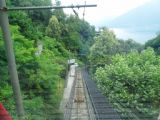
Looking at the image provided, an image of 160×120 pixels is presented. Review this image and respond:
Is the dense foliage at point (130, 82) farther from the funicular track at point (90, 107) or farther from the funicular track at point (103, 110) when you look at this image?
the funicular track at point (103, 110)

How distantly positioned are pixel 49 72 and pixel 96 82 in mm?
6906

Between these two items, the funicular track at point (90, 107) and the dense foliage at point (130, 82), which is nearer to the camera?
the funicular track at point (90, 107)

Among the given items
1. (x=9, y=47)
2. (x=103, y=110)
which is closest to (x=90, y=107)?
(x=103, y=110)

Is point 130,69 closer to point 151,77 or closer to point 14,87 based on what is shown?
point 151,77

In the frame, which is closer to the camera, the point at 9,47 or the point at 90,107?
the point at 9,47

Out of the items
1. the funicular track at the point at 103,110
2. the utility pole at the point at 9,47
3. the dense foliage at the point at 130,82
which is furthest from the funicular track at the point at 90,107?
the utility pole at the point at 9,47

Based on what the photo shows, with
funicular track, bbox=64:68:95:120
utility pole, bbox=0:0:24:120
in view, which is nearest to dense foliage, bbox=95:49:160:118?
funicular track, bbox=64:68:95:120

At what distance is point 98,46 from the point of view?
46.5m

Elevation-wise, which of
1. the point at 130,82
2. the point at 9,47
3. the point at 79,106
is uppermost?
the point at 9,47

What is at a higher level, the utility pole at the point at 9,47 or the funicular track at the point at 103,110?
the utility pole at the point at 9,47

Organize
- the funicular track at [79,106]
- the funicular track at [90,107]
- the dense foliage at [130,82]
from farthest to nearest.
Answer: the dense foliage at [130,82] → the funicular track at [79,106] → the funicular track at [90,107]

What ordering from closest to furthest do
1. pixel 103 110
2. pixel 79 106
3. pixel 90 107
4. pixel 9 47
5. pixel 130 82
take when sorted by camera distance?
pixel 9 47 → pixel 103 110 → pixel 90 107 → pixel 79 106 → pixel 130 82

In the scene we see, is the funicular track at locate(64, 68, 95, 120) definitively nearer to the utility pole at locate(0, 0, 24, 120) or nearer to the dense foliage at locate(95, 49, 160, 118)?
the dense foliage at locate(95, 49, 160, 118)

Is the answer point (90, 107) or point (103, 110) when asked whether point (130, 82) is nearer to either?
point (90, 107)
